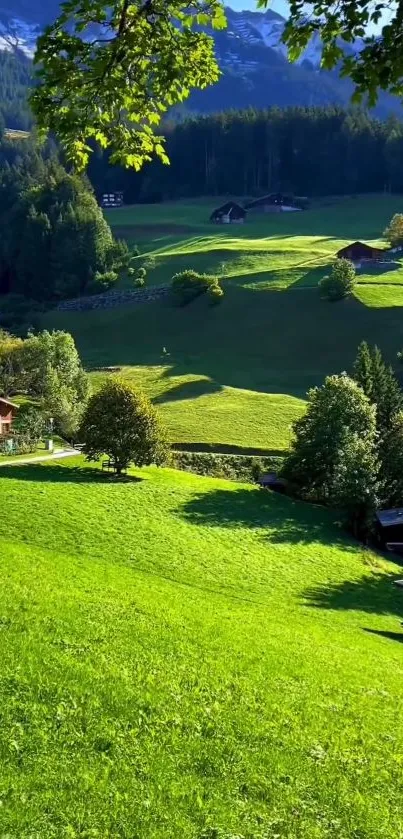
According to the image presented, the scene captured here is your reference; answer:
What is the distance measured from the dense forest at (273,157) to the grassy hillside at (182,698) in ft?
492

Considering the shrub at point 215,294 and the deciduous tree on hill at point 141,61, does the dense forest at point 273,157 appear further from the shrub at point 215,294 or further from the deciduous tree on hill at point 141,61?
the deciduous tree on hill at point 141,61

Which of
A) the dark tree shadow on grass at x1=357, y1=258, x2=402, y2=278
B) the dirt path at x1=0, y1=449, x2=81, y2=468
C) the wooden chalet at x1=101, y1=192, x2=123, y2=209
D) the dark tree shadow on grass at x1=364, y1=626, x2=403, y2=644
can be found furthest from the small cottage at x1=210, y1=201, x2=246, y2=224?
the dark tree shadow on grass at x1=364, y1=626, x2=403, y2=644

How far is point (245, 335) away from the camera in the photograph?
87.1m

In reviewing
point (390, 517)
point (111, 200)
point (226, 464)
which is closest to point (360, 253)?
point (226, 464)

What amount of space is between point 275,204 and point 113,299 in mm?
63839

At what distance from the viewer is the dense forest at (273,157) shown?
160625mm

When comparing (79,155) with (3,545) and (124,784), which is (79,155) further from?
(3,545)

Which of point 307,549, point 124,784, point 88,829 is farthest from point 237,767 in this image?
point 307,549

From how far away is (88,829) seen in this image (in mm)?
8734

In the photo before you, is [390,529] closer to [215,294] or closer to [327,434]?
[327,434]

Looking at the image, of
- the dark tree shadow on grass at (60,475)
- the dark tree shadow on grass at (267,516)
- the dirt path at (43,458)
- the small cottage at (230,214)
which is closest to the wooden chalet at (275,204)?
the small cottage at (230,214)

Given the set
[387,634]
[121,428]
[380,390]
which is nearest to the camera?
[387,634]

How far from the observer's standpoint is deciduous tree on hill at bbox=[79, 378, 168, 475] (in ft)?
133

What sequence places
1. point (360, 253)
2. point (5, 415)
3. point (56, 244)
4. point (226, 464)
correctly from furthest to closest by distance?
point (56, 244), point (360, 253), point (5, 415), point (226, 464)
